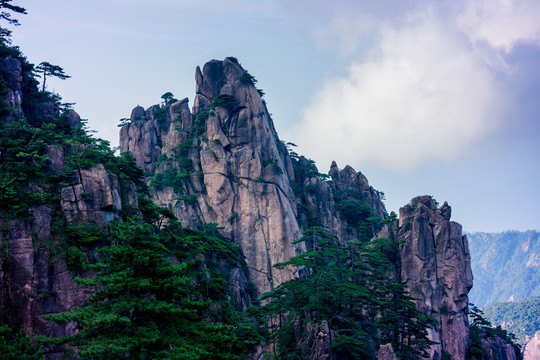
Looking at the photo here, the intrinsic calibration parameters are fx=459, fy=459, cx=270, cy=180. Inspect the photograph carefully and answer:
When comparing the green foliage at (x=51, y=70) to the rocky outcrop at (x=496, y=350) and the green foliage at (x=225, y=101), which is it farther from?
the rocky outcrop at (x=496, y=350)

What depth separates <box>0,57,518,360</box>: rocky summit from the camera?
27.0 meters

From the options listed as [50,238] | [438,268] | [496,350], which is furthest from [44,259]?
[496,350]

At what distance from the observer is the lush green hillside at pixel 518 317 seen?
554 feet

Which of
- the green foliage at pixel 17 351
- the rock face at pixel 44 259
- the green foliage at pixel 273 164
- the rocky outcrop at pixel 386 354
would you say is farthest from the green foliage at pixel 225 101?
the green foliage at pixel 17 351

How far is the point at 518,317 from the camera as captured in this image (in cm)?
18138

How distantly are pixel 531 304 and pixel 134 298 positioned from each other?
212219mm

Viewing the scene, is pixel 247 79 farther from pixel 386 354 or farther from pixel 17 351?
pixel 17 351

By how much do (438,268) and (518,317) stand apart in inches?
6281

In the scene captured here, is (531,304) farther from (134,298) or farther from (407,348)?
(134,298)

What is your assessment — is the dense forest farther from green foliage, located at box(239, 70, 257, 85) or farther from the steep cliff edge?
green foliage, located at box(239, 70, 257, 85)

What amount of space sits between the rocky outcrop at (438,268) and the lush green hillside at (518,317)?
13675 centimetres

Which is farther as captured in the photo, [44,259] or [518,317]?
[518,317]

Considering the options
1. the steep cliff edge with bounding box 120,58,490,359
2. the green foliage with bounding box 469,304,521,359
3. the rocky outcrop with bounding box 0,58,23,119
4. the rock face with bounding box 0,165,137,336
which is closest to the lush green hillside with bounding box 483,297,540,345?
the green foliage with bounding box 469,304,521,359

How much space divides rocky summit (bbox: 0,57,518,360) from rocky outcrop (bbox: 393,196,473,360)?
124 mm
